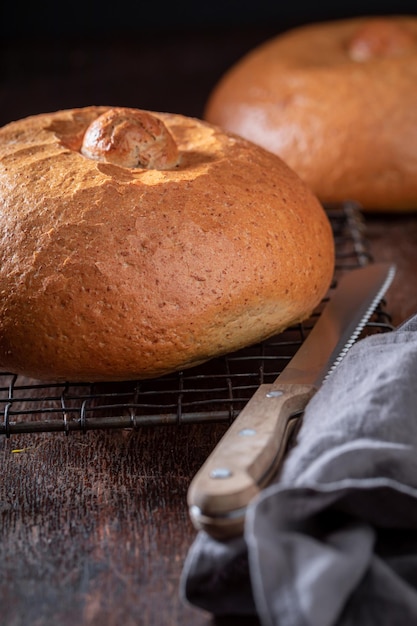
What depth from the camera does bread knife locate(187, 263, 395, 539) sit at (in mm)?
806

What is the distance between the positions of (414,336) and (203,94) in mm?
1710

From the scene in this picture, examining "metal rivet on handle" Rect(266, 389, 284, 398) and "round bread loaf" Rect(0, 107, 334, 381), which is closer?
"metal rivet on handle" Rect(266, 389, 284, 398)

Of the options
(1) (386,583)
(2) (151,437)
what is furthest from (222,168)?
(1) (386,583)

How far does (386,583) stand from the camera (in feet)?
2.54

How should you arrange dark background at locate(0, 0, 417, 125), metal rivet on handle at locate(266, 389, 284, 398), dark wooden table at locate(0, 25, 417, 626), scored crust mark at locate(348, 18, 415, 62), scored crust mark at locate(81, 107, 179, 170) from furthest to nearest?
dark background at locate(0, 0, 417, 125), scored crust mark at locate(348, 18, 415, 62), scored crust mark at locate(81, 107, 179, 170), metal rivet on handle at locate(266, 389, 284, 398), dark wooden table at locate(0, 25, 417, 626)

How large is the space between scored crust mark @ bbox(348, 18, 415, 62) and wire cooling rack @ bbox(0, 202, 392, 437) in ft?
2.79

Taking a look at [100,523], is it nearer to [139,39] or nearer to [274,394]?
[274,394]

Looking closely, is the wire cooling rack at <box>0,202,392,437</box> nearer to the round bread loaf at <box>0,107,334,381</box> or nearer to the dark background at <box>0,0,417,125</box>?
the round bread loaf at <box>0,107,334,381</box>

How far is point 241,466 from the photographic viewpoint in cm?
84

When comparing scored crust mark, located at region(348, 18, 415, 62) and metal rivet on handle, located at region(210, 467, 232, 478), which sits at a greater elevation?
metal rivet on handle, located at region(210, 467, 232, 478)

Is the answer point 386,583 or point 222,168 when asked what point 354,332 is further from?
point 386,583

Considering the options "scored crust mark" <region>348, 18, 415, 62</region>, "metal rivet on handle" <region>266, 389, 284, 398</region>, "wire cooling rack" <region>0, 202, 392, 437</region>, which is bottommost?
"wire cooling rack" <region>0, 202, 392, 437</region>

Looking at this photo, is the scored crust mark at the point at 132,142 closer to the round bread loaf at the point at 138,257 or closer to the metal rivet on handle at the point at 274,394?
the round bread loaf at the point at 138,257

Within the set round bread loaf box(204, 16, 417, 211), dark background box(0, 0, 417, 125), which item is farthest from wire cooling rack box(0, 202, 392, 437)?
dark background box(0, 0, 417, 125)
